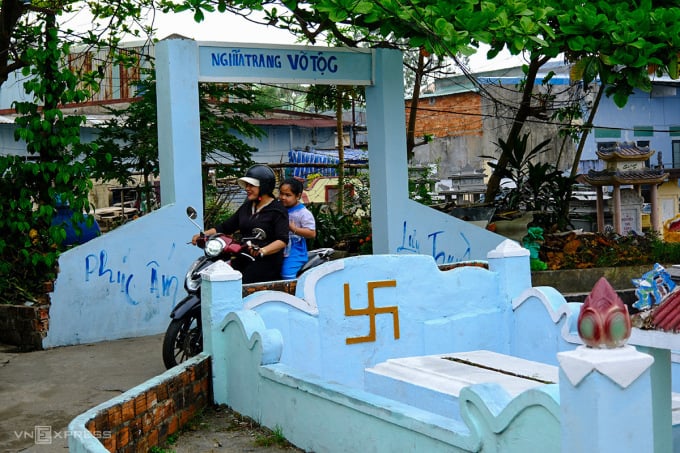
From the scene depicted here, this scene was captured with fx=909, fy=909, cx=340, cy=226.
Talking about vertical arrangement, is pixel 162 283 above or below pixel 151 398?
above

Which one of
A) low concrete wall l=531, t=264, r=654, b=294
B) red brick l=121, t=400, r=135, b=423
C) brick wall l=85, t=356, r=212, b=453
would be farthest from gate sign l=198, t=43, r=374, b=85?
red brick l=121, t=400, r=135, b=423

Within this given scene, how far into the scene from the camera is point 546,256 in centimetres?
1448

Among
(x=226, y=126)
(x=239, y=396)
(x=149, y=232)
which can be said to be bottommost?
(x=239, y=396)

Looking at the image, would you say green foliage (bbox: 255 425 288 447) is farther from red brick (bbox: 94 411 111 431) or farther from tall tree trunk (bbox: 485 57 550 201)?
tall tree trunk (bbox: 485 57 550 201)

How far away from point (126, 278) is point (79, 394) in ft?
8.66

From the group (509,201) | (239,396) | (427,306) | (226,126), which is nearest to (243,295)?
(239,396)

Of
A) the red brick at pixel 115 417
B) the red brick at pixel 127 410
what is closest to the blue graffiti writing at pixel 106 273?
the red brick at pixel 127 410

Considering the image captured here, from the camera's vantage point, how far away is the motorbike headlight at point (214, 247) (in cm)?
766

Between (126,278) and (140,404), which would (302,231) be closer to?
(126,278)

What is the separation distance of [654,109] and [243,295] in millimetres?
29824

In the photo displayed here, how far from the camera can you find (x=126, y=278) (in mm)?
10008

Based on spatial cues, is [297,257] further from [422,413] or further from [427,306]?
[422,413]

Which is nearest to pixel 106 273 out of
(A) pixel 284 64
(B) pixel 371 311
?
(A) pixel 284 64

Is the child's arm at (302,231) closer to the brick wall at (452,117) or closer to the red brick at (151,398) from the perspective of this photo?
the red brick at (151,398)
